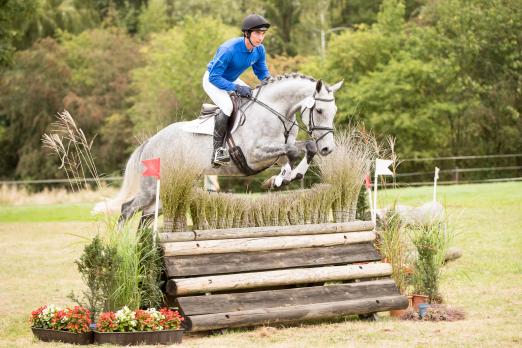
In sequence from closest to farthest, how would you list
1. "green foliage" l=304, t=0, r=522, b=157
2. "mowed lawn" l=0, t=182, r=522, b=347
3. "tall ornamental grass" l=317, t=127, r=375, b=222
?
1. "mowed lawn" l=0, t=182, r=522, b=347
2. "tall ornamental grass" l=317, t=127, r=375, b=222
3. "green foliage" l=304, t=0, r=522, b=157

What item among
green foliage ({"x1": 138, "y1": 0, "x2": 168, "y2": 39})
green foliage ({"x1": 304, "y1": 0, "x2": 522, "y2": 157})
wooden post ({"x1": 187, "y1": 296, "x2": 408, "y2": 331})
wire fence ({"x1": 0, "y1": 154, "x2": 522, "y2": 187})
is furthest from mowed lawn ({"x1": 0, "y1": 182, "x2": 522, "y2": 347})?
green foliage ({"x1": 138, "y1": 0, "x2": 168, "y2": 39})

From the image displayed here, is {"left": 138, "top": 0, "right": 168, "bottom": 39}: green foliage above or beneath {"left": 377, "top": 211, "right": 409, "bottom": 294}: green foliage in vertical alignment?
above

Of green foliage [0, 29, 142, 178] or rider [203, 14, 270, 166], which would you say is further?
green foliage [0, 29, 142, 178]

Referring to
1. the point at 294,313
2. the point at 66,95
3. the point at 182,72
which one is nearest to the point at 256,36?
the point at 294,313

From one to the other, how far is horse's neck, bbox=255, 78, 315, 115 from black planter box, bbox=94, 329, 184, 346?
242cm

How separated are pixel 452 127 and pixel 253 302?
1108 inches

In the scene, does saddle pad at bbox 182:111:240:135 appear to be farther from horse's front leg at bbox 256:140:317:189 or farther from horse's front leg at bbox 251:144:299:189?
horse's front leg at bbox 256:140:317:189

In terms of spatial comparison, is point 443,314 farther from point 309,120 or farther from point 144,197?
point 144,197

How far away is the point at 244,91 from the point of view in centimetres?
768

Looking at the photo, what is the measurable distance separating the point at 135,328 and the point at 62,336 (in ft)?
1.90

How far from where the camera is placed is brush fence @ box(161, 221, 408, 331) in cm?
646

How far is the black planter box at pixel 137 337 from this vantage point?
6051mm

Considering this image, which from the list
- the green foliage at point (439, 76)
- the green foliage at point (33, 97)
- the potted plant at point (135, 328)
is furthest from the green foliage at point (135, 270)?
the green foliage at point (33, 97)

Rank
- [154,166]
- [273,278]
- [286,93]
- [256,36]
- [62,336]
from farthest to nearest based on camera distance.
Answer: [286,93] → [256,36] → [273,278] → [154,166] → [62,336]
